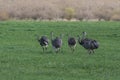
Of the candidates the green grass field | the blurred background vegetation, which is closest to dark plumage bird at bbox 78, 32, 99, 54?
the green grass field

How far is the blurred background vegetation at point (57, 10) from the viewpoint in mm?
66000

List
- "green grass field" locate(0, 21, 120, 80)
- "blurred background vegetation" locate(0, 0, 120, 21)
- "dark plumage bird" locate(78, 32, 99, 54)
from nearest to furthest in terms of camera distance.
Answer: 1. "green grass field" locate(0, 21, 120, 80)
2. "dark plumage bird" locate(78, 32, 99, 54)
3. "blurred background vegetation" locate(0, 0, 120, 21)

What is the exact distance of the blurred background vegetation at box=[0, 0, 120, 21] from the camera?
6600cm

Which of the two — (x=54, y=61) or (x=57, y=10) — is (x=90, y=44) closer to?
(x=54, y=61)

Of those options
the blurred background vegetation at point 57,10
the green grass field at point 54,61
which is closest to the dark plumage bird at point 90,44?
the green grass field at point 54,61

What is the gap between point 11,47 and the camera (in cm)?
3152

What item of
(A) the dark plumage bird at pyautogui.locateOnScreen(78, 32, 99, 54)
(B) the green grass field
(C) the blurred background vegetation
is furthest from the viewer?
(C) the blurred background vegetation

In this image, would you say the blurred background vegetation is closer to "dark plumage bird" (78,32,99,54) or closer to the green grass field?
the green grass field

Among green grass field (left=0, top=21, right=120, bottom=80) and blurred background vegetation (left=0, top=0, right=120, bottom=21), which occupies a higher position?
green grass field (left=0, top=21, right=120, bottom=80)

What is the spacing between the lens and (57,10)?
227ft

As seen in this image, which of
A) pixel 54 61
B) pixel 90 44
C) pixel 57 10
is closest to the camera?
pixel 54 61

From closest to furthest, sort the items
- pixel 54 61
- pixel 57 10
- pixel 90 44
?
pixel 54 61 < pixel 90 44 < pixel 57 10

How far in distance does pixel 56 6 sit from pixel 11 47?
135 feet

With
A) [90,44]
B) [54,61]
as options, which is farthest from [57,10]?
[54,61]
